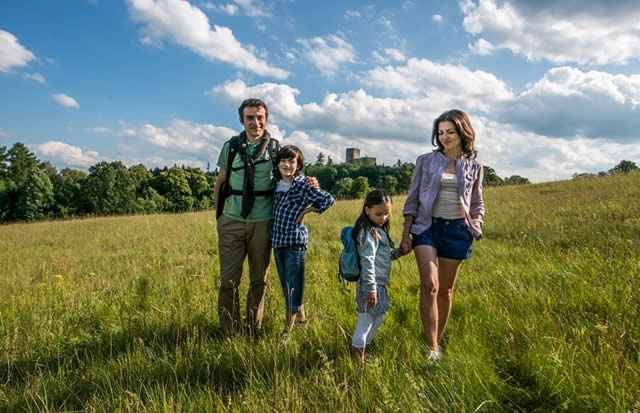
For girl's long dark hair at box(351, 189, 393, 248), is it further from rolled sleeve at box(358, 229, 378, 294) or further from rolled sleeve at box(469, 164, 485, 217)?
rolled sleeve at box(469, 164, 485, 217)

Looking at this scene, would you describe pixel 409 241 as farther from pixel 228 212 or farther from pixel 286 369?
pixel 228 212

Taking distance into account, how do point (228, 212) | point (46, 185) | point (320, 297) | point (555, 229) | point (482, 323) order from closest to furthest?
point (482, 323) < point (228, 212) < point (320, 297) < point (555, 229) < point (46, 185)

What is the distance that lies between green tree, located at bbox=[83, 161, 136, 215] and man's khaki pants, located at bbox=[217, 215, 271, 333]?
53519 mm

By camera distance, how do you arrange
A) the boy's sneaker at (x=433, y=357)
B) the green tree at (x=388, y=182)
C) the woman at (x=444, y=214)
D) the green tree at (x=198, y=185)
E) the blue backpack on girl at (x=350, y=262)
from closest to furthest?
the boy's sneaker at (x=433, y=357) < the blue backpack on girl at (x=350, y=262) < the woman at (x=444, y=214) < the green tree at (x=198, y=185) < the green tree at (x=388, y=182)

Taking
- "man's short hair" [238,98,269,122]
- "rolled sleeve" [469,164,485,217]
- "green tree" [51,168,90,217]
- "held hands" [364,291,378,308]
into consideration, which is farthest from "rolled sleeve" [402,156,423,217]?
"green tree" [51,168,90,217]

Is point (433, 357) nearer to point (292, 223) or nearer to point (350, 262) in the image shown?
point (350, 262)

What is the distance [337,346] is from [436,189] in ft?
5.61

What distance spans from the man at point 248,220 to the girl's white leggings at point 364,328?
1.20 metres

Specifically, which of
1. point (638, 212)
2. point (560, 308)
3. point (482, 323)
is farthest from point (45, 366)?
point (638, 212)

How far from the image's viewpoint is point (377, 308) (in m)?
2.56

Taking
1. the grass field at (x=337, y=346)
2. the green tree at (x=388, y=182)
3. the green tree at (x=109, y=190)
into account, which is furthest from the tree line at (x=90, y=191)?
the grass field at (x=337, y=346)

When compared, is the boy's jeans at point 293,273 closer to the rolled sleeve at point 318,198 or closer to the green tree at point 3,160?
the rolled sleeve at point 318,198

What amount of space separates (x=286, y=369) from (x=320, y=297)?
4.98 feet

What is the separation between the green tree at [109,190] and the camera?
49.1 meters
